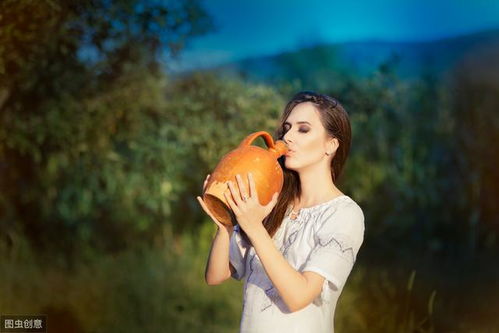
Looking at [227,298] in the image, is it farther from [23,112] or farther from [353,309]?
[23,112]

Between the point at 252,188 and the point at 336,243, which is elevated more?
the point at 252,188

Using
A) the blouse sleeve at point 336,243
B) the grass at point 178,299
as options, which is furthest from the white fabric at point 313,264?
the grass at point 178,299

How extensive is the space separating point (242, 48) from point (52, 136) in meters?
1.10

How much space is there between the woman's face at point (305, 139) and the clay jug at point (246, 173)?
52 millimetres

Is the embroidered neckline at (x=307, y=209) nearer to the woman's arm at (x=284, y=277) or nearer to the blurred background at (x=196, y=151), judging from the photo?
the woman's arm at (x=284, y=277)

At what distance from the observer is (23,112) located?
3.74 m

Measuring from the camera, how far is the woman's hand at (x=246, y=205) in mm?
1448

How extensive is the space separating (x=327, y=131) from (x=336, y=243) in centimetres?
27

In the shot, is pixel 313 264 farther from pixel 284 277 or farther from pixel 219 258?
pixel 219 258

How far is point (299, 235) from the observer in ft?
5.15

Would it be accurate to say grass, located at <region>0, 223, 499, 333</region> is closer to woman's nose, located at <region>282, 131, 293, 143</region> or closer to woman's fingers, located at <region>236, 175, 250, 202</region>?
woman's nose, located at <region>282, 131, 293, 143</region>

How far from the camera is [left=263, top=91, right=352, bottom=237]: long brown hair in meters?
1.63

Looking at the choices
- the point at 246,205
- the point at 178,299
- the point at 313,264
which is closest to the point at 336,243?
the point at 313,264

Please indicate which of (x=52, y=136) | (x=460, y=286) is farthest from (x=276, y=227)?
(x=52, y=136)
